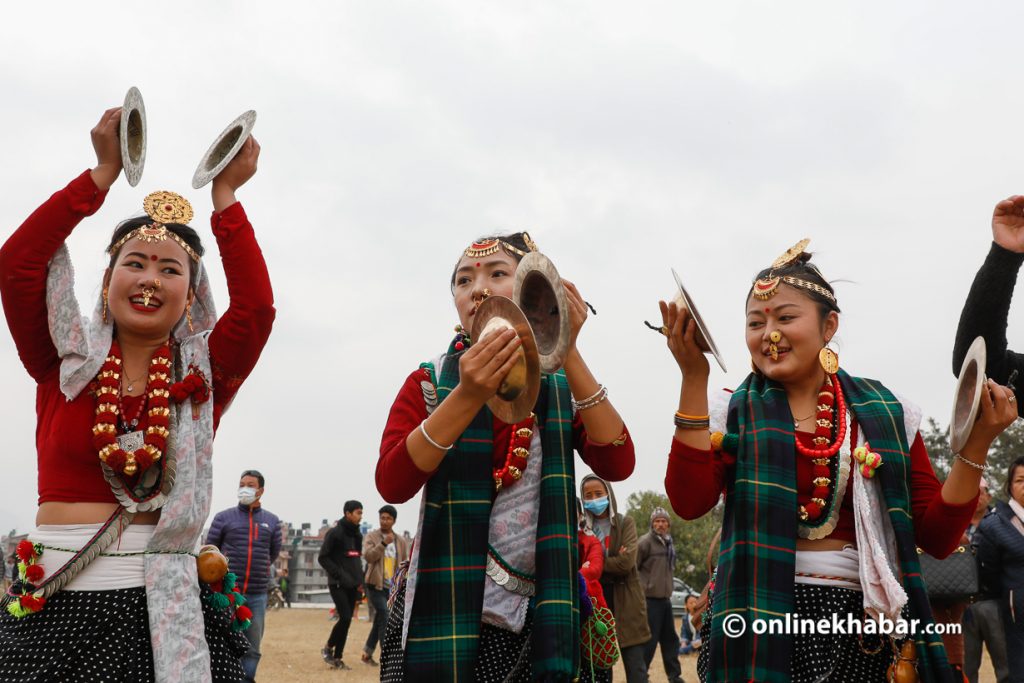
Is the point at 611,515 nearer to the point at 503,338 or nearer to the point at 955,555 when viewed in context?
the point at 955,555

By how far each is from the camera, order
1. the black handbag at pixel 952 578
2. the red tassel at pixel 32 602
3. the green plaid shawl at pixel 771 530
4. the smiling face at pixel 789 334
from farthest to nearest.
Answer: the black handbag at pixel 952 578, the smiling face at pixel 789 334, the green plaid shawl at pixel 771 530, the red tassel at pixel 32 602

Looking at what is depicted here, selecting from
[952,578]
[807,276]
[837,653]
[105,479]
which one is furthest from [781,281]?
[952,578]

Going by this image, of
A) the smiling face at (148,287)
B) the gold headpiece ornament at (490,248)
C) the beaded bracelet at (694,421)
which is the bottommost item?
the beaded bracelet at (694,421)

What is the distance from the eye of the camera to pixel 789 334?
401 cm

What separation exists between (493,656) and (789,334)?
5.48ft

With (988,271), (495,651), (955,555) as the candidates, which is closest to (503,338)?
(495,651)

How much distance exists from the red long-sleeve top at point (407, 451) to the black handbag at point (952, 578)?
19.1 feet

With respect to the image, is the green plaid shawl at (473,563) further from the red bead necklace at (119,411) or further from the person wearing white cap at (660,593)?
the person wearing white cap at (660,593)

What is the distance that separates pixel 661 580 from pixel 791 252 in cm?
848

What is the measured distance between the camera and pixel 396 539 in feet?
53.9

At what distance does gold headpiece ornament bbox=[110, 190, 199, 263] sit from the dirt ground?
9.53 m

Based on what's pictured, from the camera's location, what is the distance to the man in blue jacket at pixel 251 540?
38.5 ft

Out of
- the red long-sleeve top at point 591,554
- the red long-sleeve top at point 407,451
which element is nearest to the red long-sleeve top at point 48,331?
the red long-sleeve top at point 407,451
